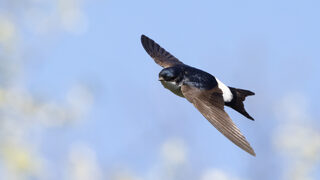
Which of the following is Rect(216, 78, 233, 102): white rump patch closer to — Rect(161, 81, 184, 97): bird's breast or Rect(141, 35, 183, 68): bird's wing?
Rect(161, 81, 184, 97): bird's breast

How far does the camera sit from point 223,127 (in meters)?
8.43

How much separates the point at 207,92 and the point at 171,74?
30cm

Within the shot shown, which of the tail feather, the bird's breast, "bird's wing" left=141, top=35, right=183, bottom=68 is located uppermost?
"bird's wing" left=141, top=35, right=183, bottom=68

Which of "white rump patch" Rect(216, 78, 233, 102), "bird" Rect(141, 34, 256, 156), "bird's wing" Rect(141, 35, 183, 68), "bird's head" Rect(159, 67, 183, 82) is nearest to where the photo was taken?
"bird" Rect(141, 34, 256, 156)

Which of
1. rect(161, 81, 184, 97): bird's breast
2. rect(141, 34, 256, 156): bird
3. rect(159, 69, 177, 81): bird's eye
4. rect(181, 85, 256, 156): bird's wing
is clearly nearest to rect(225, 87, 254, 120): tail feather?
rect(141, 34, 256, 156): bird

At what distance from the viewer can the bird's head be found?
9.04 m

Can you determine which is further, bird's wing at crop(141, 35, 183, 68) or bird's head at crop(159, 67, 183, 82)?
bird's wing at crop(141, 35, 183, 68)

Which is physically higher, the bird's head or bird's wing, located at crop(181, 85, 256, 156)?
the bird's head

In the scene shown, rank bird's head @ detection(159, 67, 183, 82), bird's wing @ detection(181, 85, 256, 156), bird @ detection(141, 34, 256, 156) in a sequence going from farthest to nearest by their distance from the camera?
bird's head @ detection(159, 67, 183, 82), bird @ detection(141, 34, 256, 156), bird's wing @ detection(181, 85, 256, 156)

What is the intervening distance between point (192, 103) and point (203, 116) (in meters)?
0.22

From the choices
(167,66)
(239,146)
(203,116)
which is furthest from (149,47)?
(239,146)

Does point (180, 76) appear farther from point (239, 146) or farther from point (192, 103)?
point (239, 146)

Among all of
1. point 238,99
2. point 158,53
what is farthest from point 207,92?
point 158,53

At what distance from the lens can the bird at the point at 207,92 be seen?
8586 mm
